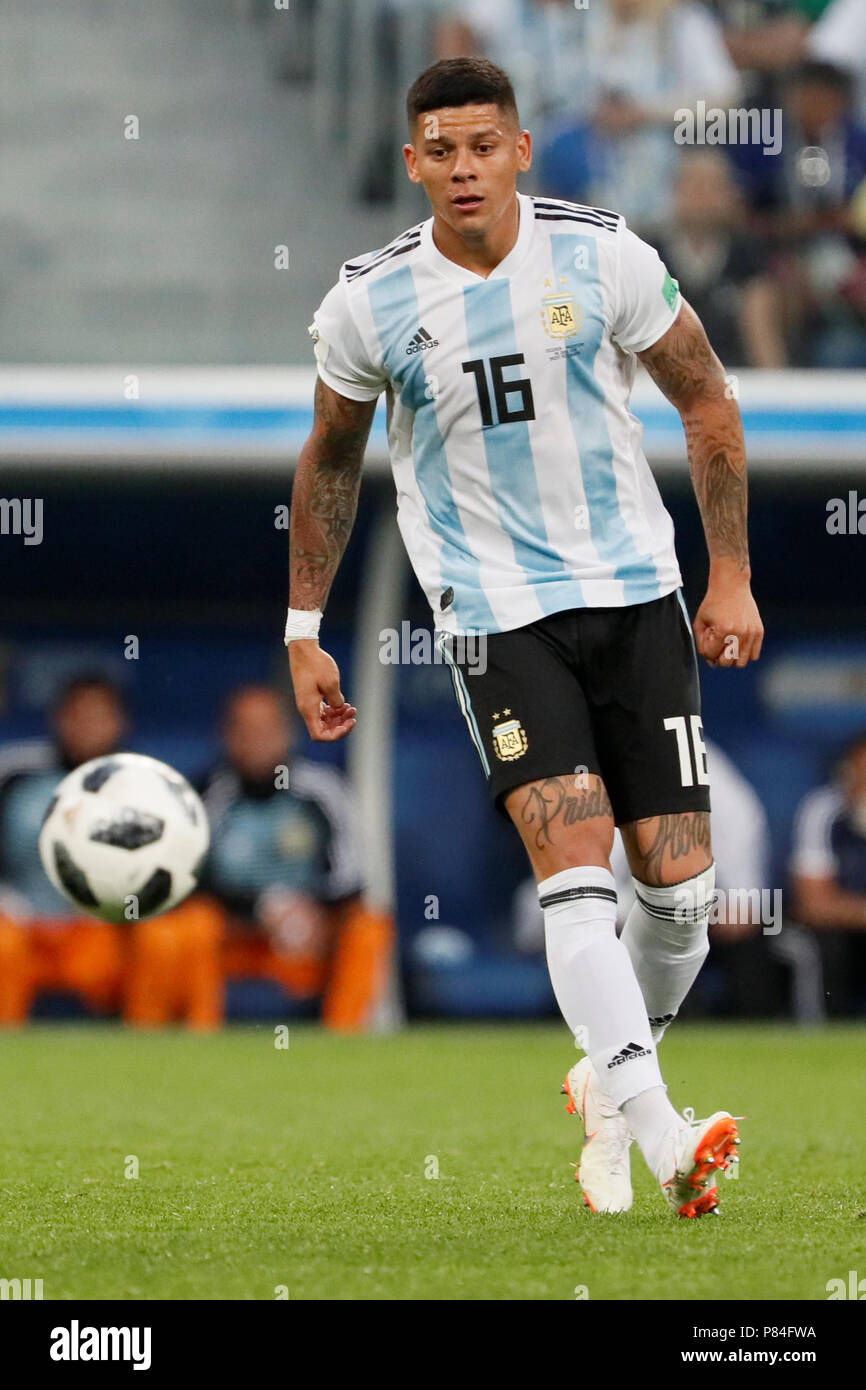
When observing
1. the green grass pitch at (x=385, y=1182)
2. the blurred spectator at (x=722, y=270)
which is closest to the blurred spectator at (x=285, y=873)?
the green grass pitch at (x=385, y=1182)

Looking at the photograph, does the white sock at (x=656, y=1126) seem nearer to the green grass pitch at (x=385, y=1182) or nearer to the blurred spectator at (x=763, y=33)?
the green grass pitch at (x=385, y=1182)

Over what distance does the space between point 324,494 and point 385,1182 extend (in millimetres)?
1522

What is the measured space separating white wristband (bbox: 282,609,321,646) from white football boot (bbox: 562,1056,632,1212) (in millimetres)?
1063

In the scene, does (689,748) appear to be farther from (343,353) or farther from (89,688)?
(89,688)

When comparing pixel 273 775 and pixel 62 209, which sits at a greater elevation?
pixel 62 209

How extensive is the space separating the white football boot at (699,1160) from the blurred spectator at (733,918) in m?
6.45

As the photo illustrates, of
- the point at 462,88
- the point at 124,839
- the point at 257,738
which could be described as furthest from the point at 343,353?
the point at 257,738

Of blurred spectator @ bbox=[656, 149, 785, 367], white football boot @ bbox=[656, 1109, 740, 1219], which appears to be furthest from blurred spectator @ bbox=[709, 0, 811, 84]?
white football boot @ bbox=[656, 1109, 740, 1219]

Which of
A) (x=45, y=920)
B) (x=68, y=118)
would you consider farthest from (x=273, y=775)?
(x=68, y=118)

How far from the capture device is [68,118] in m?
12.9

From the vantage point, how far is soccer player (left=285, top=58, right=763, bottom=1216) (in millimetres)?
3967

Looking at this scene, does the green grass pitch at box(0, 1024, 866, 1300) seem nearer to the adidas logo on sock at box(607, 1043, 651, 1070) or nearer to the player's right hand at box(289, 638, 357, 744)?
the adidas logo on sock at box(607, 1043, 651, 1070)

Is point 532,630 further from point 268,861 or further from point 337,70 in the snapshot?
point 337,70
